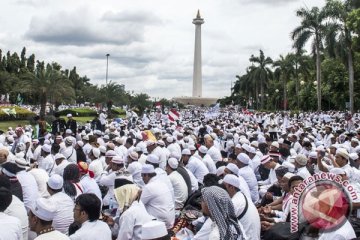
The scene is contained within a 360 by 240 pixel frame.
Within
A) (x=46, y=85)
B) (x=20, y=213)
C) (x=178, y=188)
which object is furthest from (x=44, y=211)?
(x=46, y=85)

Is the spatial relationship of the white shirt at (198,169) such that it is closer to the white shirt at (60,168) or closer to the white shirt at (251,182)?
the white shirt at (251,182)

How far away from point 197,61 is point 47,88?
5619cm

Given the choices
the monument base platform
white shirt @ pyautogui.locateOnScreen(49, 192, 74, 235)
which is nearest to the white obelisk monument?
the monument base platform

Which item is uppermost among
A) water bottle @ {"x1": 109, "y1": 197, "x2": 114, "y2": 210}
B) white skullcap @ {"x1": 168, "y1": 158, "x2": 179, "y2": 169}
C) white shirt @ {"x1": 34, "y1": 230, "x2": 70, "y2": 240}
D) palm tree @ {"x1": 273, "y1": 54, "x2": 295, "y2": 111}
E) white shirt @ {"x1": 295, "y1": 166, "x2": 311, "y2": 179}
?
palm tree @ {"x1": 273, "y1": 54, "x2": 295, "y2": 111}

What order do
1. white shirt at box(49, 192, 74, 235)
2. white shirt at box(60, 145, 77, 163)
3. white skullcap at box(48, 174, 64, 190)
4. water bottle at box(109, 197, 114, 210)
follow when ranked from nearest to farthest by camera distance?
white shirt at box(49, 192, 74, 235) → white skullcap at box(48, 174, 64, 190) → water bottle at box(109, 197, 114, 210) → white shirt at box(60, 145, 77, 163)

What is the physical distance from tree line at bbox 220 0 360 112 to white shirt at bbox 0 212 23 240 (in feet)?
83.0

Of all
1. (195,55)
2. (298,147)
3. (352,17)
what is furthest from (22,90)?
(195,55)

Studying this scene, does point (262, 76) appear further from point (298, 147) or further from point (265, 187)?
point (265, 187)

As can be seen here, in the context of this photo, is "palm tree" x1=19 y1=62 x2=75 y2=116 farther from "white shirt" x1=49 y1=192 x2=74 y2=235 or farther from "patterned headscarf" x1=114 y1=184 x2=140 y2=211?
"white shirt" x1=49 y1=192 x2=74 y2=235

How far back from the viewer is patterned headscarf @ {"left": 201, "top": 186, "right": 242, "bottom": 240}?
14.1 ft

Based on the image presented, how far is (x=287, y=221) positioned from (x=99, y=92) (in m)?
44.8

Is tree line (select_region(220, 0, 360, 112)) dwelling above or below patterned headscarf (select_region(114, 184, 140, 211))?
above

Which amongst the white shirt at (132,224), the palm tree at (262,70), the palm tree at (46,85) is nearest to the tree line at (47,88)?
the palm tree at (46,85)

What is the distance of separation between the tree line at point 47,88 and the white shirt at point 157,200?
97.3 ft
